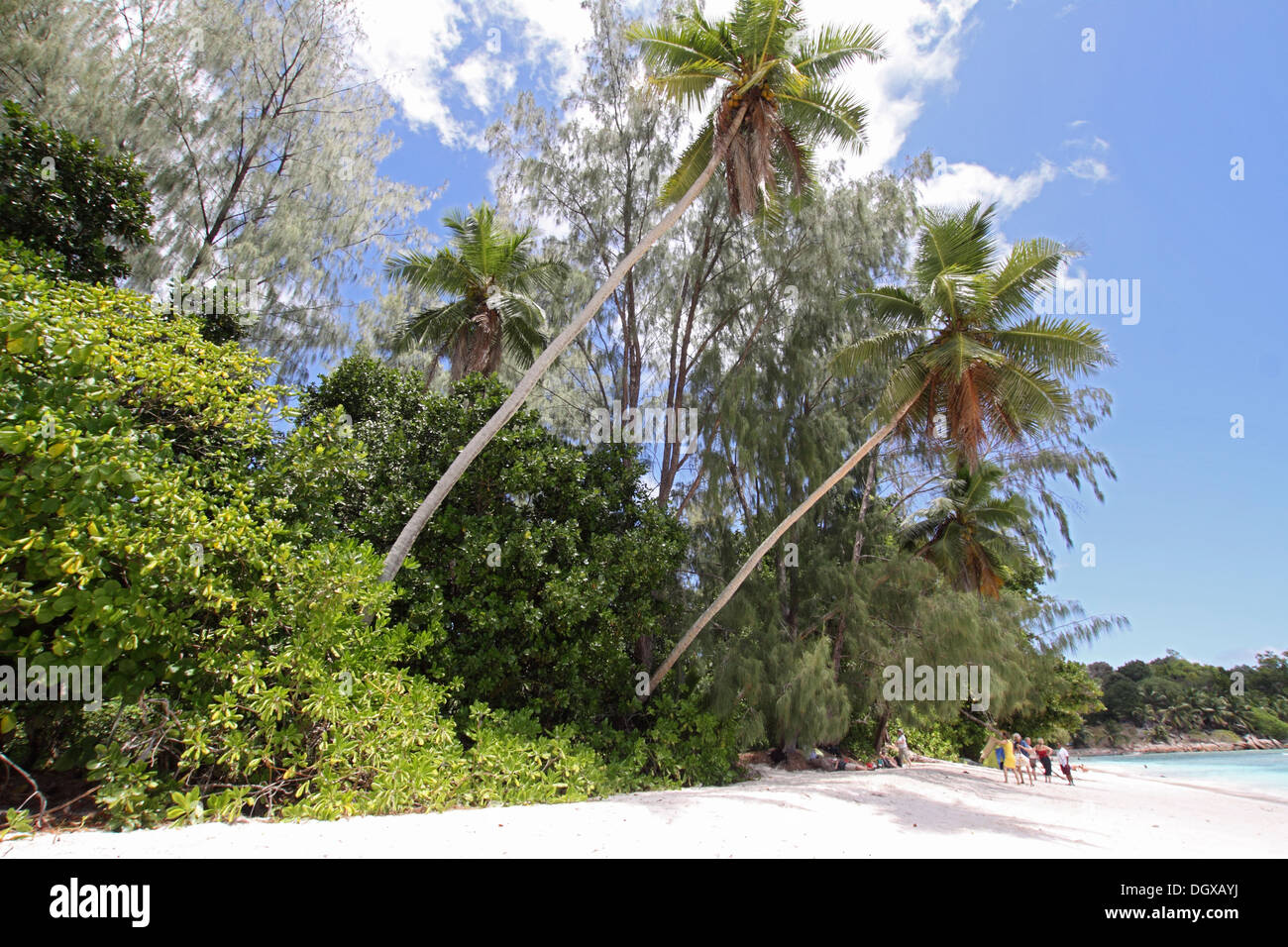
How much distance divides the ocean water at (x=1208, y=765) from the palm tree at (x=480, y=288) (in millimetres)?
32447

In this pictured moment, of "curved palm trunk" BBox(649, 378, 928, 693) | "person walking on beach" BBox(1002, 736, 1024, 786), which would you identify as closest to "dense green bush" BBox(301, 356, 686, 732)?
"curved palm trunk" BBox(649, 378, 928, 693)

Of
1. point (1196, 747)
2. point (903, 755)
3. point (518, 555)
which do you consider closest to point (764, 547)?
point (518, 555)

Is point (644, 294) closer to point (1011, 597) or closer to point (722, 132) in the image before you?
point (722, 132)

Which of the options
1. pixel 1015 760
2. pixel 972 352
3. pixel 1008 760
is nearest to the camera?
pixel 972 352

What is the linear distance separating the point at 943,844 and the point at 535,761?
5546 millimetres

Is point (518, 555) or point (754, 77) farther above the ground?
point (754, 77)

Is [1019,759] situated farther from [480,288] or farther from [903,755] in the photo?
[480,288]

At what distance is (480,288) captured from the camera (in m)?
13.6

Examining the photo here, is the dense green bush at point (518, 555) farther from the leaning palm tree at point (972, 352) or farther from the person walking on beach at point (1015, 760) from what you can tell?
the person walking on beach at point (1015, 760)

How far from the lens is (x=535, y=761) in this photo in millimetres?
9109

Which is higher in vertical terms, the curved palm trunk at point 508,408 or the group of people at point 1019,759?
the curved palm trunk at point 508,408

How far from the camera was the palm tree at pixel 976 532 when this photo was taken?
18328 millimetres

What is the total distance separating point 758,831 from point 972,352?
28.3 ft

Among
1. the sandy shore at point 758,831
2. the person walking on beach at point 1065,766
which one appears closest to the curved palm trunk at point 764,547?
the sandy shore at point 758,831
